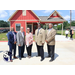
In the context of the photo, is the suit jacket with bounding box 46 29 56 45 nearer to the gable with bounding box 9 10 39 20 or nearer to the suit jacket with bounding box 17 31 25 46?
the suit jacket with bounding box 17 31 25 46

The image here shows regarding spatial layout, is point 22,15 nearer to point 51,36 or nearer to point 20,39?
point 20,39

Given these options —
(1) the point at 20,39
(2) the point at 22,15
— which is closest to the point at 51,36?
(1) the point at 20,39

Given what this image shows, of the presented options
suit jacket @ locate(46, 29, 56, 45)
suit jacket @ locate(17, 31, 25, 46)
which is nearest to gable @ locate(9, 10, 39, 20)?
suit jacket @ locate(17, 31, 25, 46)

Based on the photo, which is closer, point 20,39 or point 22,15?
point 20,39

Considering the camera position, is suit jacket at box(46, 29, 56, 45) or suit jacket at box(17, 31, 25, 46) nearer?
suit jacket at box(46, 29, 56, 45)

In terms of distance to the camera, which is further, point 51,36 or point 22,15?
point 22,15

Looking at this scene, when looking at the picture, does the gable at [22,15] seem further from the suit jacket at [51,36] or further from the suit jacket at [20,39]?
the suit jacket at [51,36]

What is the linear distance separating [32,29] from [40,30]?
640 inches

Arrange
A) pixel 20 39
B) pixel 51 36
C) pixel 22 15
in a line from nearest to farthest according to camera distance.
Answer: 1. pixel 51 36
2. pixel 20 39
3. pixel 22 15

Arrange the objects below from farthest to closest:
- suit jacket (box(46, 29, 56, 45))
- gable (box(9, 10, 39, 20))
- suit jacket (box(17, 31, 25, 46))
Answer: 1. gable (box(9, 10, 39, 20))
2. suit jacket (box(17, 31, 25, 46))
3. suit jacket (box(46, 29, 56, 45))

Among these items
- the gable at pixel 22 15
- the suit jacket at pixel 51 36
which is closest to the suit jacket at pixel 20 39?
the suit jacket at pixel 51 36

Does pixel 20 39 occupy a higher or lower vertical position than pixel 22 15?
lower

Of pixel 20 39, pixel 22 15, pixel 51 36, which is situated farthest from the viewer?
pixel 22 15

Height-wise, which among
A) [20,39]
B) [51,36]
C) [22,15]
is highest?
[22,15]
